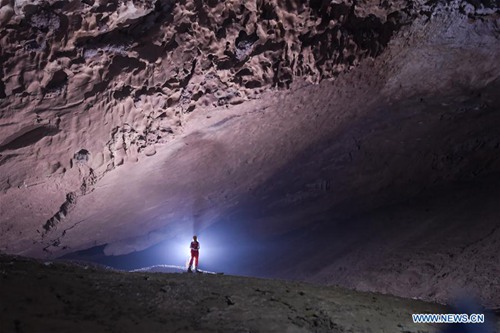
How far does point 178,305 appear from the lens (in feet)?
10.7

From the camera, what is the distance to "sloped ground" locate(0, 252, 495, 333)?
8.66 ft

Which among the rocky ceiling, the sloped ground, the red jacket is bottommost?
the sloped ground

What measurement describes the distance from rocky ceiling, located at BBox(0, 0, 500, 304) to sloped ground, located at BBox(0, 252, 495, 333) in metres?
2.18

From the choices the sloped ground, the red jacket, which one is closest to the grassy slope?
the sloped ground

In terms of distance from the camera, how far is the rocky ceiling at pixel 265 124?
4758mm

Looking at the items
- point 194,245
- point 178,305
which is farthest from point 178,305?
point 194,245

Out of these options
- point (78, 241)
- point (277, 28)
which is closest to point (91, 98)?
point (277, 28)

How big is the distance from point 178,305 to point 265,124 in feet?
12.0

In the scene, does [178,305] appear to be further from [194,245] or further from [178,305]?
[194,245]

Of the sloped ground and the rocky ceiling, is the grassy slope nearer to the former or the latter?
the sloped ground

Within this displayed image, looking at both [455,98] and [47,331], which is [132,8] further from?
[455,98]

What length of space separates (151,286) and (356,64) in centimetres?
419

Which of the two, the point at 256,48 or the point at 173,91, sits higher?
the point at 256,48

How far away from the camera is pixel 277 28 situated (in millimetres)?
4961
